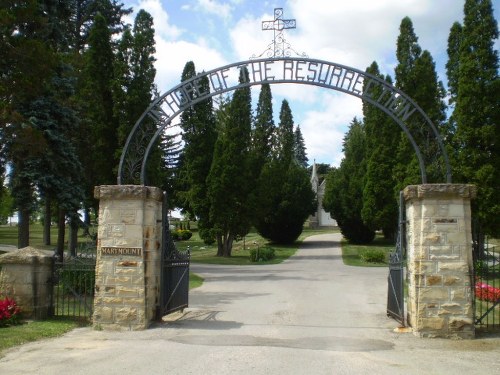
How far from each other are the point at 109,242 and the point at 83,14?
76.1 ft

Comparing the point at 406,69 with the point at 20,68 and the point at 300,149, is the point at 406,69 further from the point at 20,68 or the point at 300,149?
the point at 300,149

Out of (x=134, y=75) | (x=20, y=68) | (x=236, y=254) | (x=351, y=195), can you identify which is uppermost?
(x=134, y=75)

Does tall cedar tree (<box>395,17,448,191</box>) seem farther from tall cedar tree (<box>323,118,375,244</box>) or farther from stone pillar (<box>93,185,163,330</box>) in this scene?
stone pillar (<box>93,185,163,330</box>)

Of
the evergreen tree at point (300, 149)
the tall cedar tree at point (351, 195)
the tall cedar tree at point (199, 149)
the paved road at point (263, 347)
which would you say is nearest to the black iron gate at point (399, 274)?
the paved road at point (263, 347)

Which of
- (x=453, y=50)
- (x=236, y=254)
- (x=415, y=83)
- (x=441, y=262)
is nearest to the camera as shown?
(x=441, y=262)

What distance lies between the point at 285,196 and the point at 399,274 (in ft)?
104

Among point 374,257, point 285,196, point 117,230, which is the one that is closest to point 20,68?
point 117,230

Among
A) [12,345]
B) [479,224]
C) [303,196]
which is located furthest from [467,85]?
[303,196]

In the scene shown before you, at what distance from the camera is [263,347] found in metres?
8.05

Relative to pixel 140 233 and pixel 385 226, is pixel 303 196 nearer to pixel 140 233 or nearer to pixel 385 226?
pixel 385 226

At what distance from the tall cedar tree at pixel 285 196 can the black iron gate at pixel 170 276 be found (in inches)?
1091

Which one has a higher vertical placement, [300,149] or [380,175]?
[300,149]

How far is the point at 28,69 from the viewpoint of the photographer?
1294 centimetres

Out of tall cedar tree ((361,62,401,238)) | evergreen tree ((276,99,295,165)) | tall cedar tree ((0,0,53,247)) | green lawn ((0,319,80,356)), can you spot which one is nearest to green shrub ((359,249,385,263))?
tall cedar tree ((361,62,401,238))
